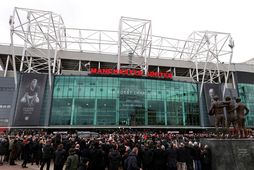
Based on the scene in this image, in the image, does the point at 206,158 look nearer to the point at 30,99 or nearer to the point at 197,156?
the point at 197,156

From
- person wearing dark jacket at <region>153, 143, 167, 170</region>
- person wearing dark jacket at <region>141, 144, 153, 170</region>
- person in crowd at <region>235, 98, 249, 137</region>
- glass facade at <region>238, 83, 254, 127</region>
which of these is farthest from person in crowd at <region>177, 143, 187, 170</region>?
glass facade at <region>238, 83, 254, 127</region>

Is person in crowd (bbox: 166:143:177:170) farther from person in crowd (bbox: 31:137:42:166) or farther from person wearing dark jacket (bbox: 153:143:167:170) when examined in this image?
person in crowd (bbox: 31:137:42:166)

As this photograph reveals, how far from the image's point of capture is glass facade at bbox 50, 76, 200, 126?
132 feet

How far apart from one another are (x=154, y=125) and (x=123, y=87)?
10.4 m

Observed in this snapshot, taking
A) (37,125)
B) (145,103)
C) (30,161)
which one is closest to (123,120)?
(145,103)

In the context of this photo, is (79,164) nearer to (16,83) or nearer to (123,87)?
(123,87)

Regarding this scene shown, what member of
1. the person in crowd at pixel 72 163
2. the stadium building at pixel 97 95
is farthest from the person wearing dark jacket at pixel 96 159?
the stadium building at pixel 97 95

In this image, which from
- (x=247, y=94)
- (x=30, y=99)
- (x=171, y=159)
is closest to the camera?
(x=171, y=159)

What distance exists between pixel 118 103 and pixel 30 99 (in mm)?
17443

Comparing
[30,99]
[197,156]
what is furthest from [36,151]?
[30,99]

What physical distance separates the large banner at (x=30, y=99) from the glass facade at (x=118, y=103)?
2695mm

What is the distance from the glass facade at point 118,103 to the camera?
132 feet

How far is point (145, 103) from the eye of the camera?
43125 mm

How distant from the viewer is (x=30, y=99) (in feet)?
129
